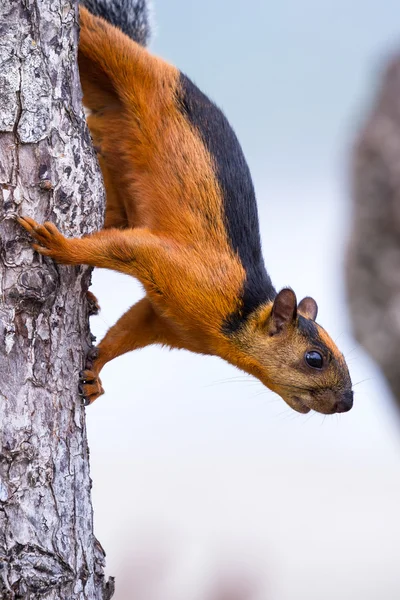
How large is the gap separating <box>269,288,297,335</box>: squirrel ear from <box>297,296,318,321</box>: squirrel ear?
11.0 inches

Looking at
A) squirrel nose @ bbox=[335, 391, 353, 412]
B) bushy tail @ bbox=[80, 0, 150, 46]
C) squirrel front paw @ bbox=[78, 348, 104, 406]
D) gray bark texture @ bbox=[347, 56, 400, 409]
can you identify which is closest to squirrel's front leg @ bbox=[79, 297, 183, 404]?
squirrel front paw @ bbox=[78, 348, 104, 406]

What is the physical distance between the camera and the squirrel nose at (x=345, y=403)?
3381 mm

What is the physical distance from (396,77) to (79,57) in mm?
5886

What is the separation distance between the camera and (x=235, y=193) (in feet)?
11.2

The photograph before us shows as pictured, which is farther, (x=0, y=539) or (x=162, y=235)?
(x=162, y=235)

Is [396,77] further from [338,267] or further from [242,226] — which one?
[242,226]

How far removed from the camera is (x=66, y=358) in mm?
2766

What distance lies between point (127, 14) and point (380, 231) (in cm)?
510

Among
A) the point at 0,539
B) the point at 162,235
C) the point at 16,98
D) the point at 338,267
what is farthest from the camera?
the point at 338,267

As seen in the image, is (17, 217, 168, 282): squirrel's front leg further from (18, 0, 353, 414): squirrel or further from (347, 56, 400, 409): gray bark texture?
(347, 56, 400, 409): gray bark texture

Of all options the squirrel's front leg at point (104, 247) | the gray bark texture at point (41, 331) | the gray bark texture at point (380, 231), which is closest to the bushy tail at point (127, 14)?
the gray bark texture at point (41, 331)

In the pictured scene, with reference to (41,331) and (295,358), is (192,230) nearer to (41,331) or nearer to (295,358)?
(295,358)

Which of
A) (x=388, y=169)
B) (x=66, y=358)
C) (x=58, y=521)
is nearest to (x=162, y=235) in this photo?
(x=66, y=358)

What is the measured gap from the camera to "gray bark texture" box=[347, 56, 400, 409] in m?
8.34
